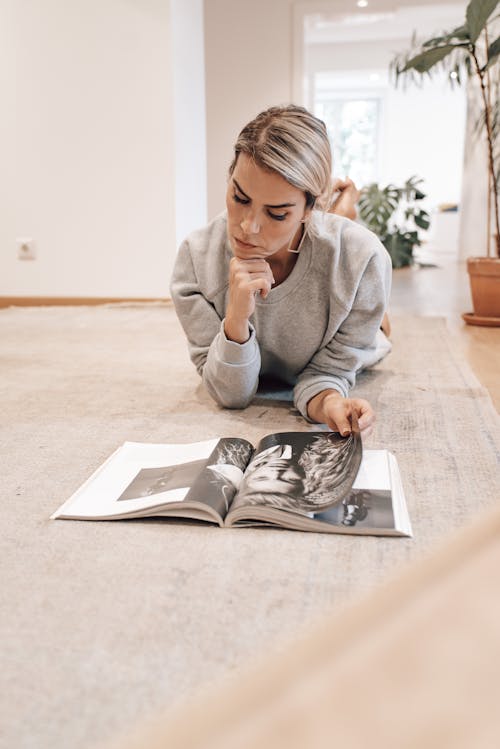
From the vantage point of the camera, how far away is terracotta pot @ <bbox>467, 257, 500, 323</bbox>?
2543 mm

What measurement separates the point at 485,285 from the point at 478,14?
956 millimetres

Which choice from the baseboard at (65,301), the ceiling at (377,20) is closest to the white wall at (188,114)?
the baseboard at (65,301)

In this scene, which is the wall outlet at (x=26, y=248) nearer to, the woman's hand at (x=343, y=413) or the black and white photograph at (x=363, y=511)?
the woman's hand at (x=343, y=413)

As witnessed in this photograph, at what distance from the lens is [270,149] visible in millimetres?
1159

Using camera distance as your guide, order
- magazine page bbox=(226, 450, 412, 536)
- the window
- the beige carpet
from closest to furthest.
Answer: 1. the beige carpet
2. magazine page bbox=(226, 450, 412, 536)
3. the window

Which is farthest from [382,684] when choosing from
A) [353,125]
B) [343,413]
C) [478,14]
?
[353,125]

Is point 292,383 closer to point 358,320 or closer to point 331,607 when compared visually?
point 358,320

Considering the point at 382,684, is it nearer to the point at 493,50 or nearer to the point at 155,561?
the point at 155,561

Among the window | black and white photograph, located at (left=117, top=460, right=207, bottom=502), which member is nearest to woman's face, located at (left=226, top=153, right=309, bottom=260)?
black and white photograph, located at (left=117, top=460, right=207, bottom=502)

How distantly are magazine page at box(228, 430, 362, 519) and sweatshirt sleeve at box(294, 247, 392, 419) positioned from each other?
284mm

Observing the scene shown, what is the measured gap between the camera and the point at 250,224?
120 cm

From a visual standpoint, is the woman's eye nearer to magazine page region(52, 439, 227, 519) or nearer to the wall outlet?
magazine page region(52, 439, 227, 519)

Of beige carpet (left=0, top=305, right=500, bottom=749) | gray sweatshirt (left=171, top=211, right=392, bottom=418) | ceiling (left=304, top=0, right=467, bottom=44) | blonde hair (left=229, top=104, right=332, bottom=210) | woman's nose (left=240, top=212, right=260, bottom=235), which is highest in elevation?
ceiling (left=304, top=0, right=467, bottom=44)

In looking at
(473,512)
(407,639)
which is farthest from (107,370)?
(407,639)
